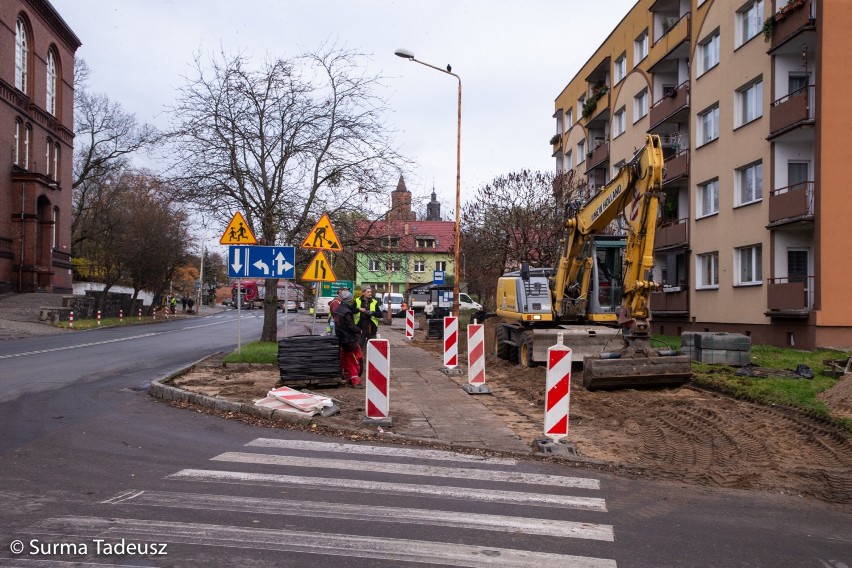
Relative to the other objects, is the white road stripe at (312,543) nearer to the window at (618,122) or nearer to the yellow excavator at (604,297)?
the yellow excavator at (604,297)

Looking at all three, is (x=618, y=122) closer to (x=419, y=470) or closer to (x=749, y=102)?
(x=749, y=102)

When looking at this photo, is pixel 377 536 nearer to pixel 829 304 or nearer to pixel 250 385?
pixel 250 385

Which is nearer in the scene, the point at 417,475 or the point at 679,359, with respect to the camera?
the point at 417,475

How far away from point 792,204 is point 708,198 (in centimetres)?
622

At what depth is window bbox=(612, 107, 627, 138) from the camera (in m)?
36.6

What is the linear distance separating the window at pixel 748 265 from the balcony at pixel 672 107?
6.84 m

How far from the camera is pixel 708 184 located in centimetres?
2714

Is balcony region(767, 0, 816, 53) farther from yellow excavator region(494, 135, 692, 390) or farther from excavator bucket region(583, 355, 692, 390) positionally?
excavator bucket region(583, 355, 692, 390)

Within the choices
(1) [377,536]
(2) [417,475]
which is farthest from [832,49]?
(1) [377,536]

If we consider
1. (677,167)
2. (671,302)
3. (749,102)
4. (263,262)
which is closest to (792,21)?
(749,102)

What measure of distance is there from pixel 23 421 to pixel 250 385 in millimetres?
4032

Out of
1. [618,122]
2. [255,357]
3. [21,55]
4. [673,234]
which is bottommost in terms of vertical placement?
[255,357]

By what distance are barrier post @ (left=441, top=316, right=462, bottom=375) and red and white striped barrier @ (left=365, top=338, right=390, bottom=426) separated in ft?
21.1

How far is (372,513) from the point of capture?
5.71 m
